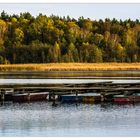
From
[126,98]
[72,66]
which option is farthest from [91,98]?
[72,66]

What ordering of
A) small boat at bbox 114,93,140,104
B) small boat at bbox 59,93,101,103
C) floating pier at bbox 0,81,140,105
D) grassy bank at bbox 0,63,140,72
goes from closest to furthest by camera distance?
small boat at bbox 114,93,140,104
small boat at bbox 59,93,101,103
floating pier at bbox 0,81,140,105
grassy bank at bbox 0,63,140,72

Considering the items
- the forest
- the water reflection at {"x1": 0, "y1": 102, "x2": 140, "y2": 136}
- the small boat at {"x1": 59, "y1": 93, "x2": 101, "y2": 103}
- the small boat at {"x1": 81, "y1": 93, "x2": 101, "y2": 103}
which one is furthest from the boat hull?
the forest

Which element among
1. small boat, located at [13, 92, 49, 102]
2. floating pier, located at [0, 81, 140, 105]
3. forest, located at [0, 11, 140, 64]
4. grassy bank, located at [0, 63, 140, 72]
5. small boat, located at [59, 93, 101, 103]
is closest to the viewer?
small boat, located at [59, 93, 101, 103]

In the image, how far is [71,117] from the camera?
3872 cm

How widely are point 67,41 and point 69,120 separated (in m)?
70.2

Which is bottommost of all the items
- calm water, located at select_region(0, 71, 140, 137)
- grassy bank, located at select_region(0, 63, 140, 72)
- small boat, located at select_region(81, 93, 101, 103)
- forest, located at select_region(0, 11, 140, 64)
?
calm water, located at select_region(0, 71, 140, 137)

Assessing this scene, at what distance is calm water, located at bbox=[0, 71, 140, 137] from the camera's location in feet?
108

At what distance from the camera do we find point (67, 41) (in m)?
107

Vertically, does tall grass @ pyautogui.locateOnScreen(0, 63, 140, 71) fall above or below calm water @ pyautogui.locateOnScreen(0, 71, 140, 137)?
above

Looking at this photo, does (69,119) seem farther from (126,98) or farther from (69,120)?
(126,98)

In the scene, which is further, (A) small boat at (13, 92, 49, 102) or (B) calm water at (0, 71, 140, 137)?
(A) small boat at (13, 92, 49, 102)

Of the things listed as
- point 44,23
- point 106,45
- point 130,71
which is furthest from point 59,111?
point 44,23

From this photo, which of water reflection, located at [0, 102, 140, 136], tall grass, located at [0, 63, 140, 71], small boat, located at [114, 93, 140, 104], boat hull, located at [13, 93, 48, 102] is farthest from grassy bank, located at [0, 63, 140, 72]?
water reflection, located at [0, 102, 140, 136]

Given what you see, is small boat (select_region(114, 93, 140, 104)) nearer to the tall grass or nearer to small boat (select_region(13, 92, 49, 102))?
small boat (select_region(13, 92, 49, 102))
